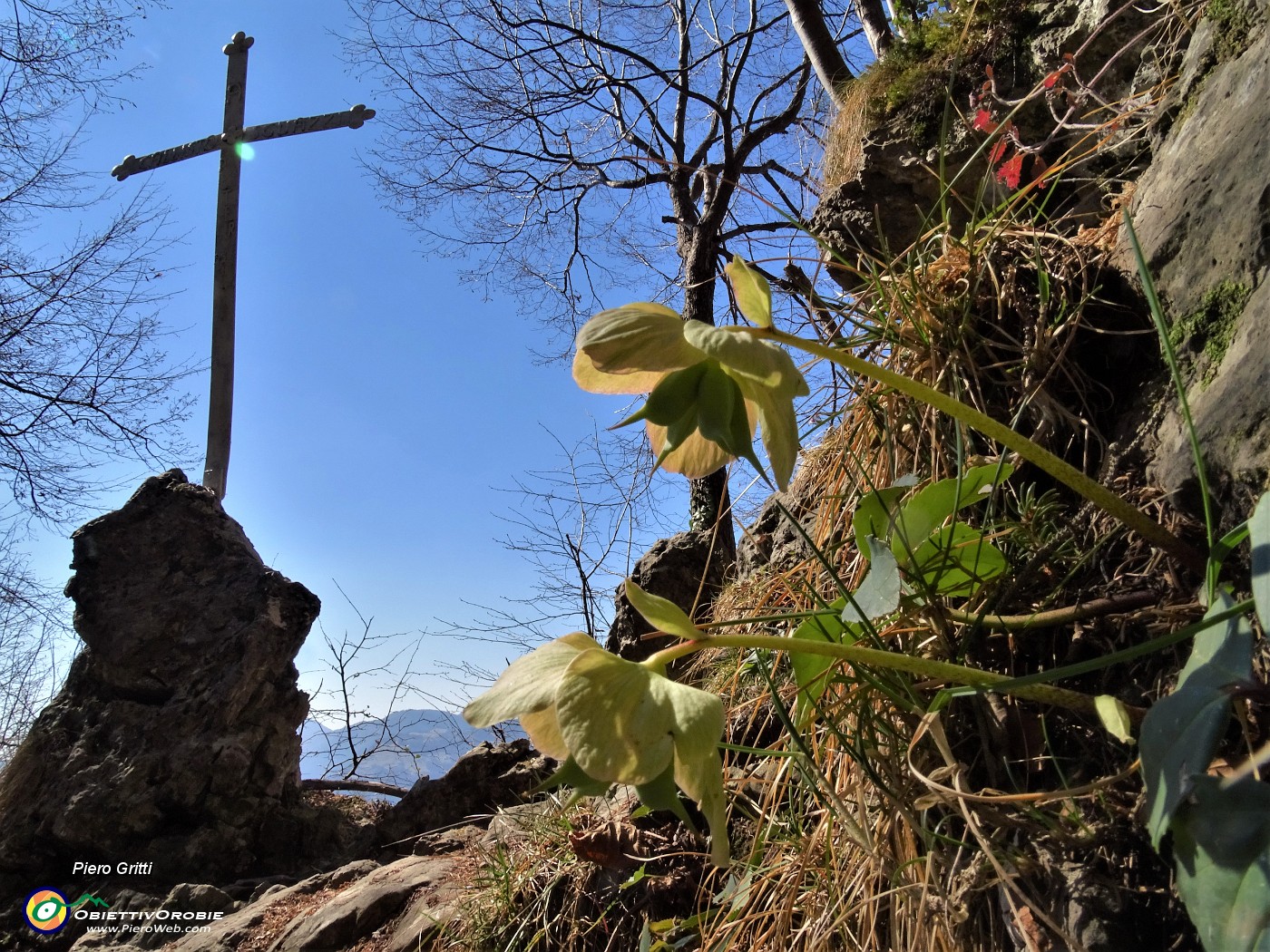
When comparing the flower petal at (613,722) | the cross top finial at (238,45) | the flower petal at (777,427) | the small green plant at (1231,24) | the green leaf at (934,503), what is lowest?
the flower petal at (613,722)

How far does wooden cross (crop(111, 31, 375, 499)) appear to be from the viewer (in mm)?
4043

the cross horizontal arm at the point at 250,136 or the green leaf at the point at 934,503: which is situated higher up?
the cross horizontal arm at the point at 250,136

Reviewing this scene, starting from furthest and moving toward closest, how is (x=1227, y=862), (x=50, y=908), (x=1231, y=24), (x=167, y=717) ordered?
(x=167, y=717), (x=50, y=908), (x=1231, y=24), (x=1227, y=862)

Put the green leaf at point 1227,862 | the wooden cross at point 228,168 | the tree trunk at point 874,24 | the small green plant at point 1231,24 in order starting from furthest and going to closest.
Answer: the wooden cross at point 228,168 < the tree trunk at point 874,24 < the small green plant at point 1231,24 < the green leaf at point 1227,862

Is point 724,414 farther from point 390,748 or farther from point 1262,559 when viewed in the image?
point 390,748

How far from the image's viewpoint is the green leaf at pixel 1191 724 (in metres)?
0.33

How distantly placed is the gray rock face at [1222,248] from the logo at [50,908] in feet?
9.59

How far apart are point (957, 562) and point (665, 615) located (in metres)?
0.27

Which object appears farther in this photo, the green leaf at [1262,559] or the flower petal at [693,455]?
the flower petal at [693,455]

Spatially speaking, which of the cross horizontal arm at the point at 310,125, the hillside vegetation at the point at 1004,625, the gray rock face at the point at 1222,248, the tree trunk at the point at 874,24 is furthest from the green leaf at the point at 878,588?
the cross horizontal arm at the point at 310,125

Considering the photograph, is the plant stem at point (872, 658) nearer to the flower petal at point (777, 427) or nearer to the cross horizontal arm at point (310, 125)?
the flower petal at point (777, 427)

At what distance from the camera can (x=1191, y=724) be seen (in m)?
0.35

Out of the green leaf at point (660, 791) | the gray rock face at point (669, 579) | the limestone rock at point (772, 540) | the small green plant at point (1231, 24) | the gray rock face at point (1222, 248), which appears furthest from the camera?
the gray rock face at point (669, 579)

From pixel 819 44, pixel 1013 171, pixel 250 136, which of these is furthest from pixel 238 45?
pixel 1013 171
